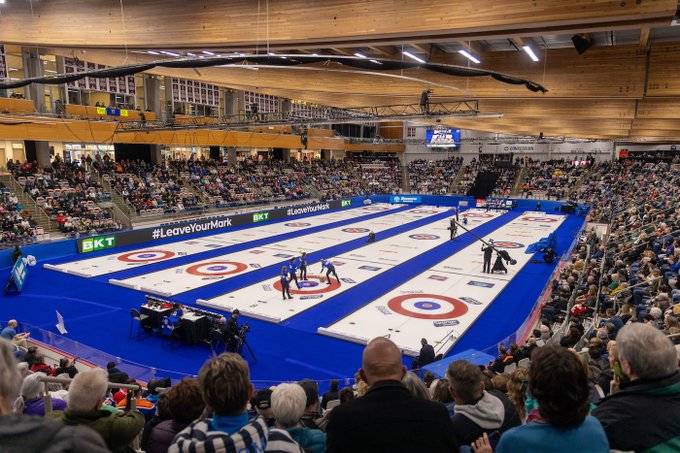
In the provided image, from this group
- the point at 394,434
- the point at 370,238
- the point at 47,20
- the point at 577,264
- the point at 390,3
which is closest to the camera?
the point at 394,434

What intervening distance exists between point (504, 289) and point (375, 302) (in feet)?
18.9

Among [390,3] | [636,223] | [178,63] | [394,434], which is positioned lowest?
[636,223]

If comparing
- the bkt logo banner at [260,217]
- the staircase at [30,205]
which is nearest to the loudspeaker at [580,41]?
the staircase at [30,205]

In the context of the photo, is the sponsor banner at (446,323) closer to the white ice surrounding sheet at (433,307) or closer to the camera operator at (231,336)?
the white ice surrounding sheet at (433,307)

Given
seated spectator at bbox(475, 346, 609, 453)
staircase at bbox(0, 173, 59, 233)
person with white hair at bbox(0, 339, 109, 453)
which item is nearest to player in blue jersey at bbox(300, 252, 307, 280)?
seated spectator at bbox(475, 346, 609, 453)

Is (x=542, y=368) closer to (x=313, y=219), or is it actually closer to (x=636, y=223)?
(x=636, y=223)

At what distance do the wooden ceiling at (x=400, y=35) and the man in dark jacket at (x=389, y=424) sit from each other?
21.9 feet

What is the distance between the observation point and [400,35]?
8.16 meters

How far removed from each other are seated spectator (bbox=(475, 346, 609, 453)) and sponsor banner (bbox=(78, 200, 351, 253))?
27637mm

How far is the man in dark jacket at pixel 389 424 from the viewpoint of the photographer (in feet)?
7.64

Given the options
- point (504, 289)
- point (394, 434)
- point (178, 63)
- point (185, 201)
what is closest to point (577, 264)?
point (504, 289)

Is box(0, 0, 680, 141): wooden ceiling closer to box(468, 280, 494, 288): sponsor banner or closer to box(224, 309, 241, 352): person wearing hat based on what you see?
box(224, 309, 241, 352): person wearing hat

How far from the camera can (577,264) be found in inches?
711

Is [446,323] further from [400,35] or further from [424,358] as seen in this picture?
[400,35]
